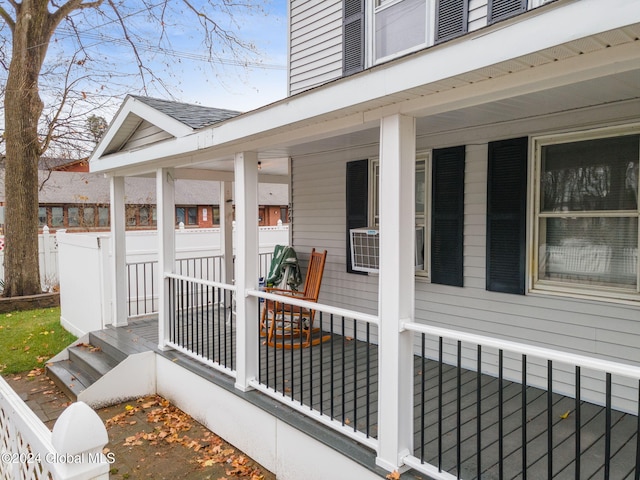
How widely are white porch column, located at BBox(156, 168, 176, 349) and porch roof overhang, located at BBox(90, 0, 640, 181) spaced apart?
3.45ft

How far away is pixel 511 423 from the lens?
123 inches

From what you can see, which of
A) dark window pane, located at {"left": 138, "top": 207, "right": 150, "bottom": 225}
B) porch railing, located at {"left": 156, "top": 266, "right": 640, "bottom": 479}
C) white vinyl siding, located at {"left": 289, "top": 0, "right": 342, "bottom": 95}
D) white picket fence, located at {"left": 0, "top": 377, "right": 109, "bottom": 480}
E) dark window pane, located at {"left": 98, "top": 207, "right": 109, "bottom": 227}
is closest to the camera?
white picket fence, located at {"left": 0, "top": 377, "right": 109, "bottom": 480}

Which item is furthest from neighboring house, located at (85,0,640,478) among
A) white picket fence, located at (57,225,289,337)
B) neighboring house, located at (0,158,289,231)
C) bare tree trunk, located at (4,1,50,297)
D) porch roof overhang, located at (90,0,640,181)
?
neighboring house, located at (0,158,289,231)

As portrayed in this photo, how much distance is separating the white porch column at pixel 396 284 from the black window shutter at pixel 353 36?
2774mm

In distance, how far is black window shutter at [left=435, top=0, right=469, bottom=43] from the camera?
4.10m

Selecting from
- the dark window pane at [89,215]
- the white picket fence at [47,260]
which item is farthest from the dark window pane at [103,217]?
the white picket fence at [47,260]

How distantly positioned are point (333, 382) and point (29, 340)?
559 cm

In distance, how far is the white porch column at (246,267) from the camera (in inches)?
151

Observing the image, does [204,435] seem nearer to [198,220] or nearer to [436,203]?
[436,203]

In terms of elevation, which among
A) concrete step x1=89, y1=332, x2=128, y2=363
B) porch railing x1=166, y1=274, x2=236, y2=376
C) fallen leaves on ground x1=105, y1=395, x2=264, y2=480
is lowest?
fallen leaves on ground x1=105, y1=395, x2=264, y2=480

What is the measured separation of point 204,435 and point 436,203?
2998 mm

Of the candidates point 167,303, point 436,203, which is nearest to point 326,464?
point 436,203

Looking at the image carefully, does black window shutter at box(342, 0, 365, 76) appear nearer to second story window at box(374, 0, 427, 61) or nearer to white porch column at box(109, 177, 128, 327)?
second story window at box(374, 0, 427, 61)

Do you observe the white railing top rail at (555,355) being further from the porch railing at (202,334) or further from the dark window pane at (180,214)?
the dark window pane at (180,214)
